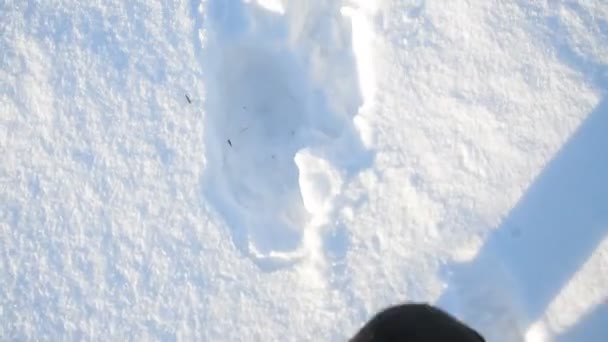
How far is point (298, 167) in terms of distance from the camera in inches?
69.8

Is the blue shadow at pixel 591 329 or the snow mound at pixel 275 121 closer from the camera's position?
the blue shadow at pixel 591 329

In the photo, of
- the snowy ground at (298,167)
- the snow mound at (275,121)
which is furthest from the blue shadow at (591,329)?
the snow mound at (275,121)

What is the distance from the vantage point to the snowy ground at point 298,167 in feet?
5.35

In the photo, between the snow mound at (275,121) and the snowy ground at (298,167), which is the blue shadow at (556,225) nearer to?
the snowy ground at (298,167)

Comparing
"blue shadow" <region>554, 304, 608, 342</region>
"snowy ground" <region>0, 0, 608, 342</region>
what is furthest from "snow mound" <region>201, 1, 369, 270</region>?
"blue shadow" <region>554, 304, 608, 342</region>

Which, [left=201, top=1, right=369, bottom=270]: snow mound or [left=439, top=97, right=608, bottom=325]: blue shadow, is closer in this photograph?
[left=439, top=97, right=608, bottom=325]: blue shadow

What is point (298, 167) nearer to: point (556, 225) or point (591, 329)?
point (556, 225)

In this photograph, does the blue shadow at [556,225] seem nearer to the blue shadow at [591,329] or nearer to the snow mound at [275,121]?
the blue shadow at [591,329]

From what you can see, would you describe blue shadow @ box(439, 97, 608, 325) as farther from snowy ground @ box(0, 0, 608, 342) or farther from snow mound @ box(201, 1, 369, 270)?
snow mound @ box(201, 1, 369, 270)

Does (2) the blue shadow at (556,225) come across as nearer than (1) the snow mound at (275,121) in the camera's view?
Yes

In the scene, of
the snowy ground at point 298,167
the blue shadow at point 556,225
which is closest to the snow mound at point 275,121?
the snowy ground at point 298,167

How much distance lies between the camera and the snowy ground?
163cm

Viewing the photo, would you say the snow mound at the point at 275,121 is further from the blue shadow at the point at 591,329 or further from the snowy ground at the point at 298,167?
the blue shadow at the point at 591,329

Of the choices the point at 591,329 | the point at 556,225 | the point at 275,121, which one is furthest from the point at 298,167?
the point at 591,329
